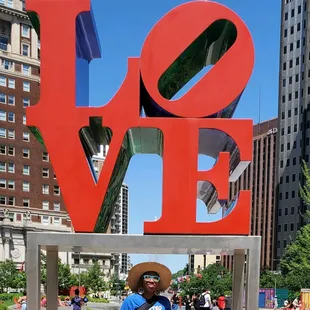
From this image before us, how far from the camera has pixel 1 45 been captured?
65.5m

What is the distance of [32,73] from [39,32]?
61.2 m

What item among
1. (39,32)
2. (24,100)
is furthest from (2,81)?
(39,32)

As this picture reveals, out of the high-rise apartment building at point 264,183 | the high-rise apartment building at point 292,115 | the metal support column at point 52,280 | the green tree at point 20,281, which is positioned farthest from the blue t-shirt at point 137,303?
the high-rise apartment building at point 264,183

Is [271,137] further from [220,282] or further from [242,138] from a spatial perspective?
[242,138]

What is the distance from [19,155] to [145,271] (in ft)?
204

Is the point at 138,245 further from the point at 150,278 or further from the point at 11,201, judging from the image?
the point at 11,201

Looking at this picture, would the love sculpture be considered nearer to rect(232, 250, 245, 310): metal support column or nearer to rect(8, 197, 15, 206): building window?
rect(232, 250, 245, 310): metal support column

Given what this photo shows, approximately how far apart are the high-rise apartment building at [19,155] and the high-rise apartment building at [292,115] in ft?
125

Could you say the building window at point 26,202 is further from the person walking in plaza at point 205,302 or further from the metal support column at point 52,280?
the metal support column at point 52,280

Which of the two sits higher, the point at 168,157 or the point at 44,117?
the point at 44,117

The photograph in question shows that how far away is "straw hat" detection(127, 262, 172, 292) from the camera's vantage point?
5090 mm

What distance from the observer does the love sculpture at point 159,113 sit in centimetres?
723

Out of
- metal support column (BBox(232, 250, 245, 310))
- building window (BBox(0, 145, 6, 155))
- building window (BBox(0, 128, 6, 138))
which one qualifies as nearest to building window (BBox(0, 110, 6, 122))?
building window (BBox(0, 128, 6, 138))

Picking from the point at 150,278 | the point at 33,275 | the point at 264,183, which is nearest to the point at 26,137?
the point at 33,275
